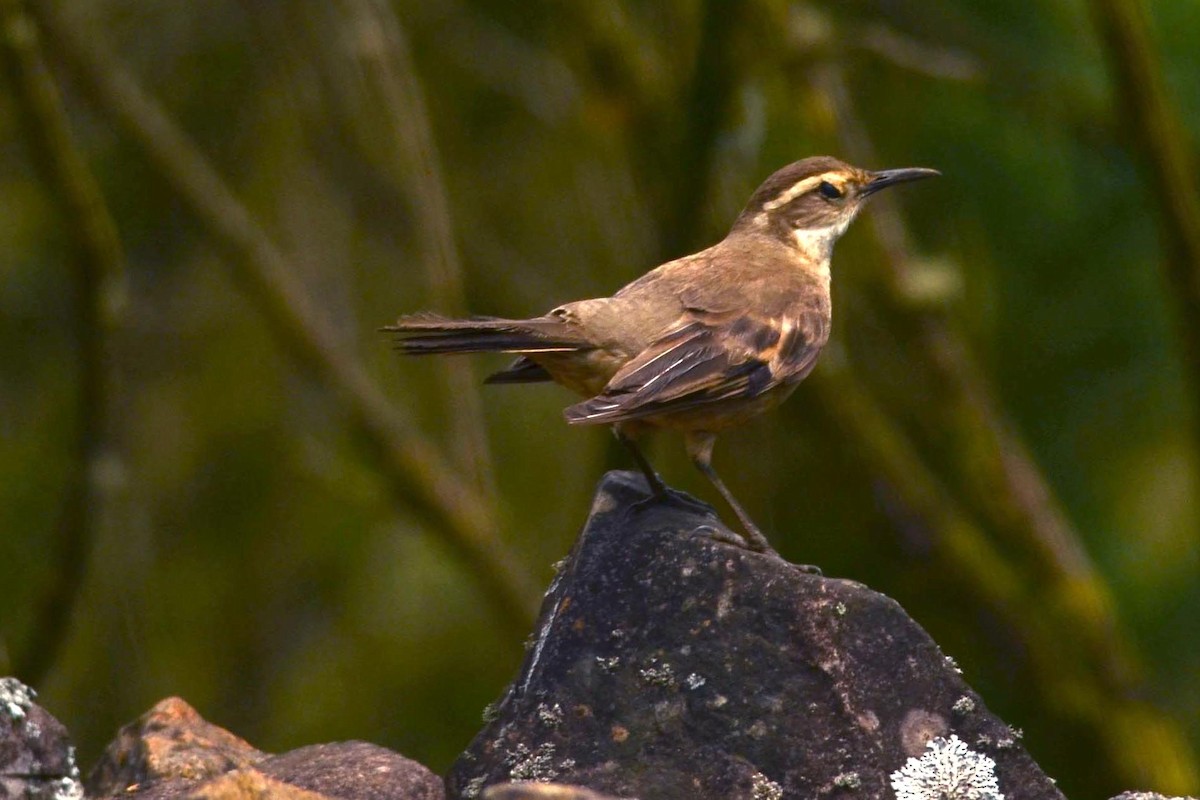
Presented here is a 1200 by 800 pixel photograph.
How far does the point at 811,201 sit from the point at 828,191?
0.09m

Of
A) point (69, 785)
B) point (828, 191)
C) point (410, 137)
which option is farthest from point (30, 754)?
point (410, 137)

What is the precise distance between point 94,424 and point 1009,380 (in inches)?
209

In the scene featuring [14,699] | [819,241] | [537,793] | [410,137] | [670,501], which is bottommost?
[537,793]

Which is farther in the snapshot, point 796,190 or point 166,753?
point 796,190

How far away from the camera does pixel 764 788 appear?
152 inches

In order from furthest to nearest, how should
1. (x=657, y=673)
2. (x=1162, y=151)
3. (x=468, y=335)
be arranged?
(x=1162, y=151) < (x=468, y=335) < (x=657, y=673)

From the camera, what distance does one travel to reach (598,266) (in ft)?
33.4

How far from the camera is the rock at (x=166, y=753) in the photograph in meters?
4.34

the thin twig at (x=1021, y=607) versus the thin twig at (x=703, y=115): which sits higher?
the thin twig at (x=703, y=115)

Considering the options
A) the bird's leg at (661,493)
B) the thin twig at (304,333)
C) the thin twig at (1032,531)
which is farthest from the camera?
the thin twig at (1032,531)

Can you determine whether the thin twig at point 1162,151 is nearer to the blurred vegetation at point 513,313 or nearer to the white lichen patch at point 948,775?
the blurred vegetation at point 513,313

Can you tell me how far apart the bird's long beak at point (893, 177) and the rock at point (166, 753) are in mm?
3788

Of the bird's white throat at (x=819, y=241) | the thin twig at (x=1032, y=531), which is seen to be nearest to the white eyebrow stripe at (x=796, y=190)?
the bird's white throat at (x=819, y=241)

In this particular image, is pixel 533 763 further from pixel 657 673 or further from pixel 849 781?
pixel 849 781
